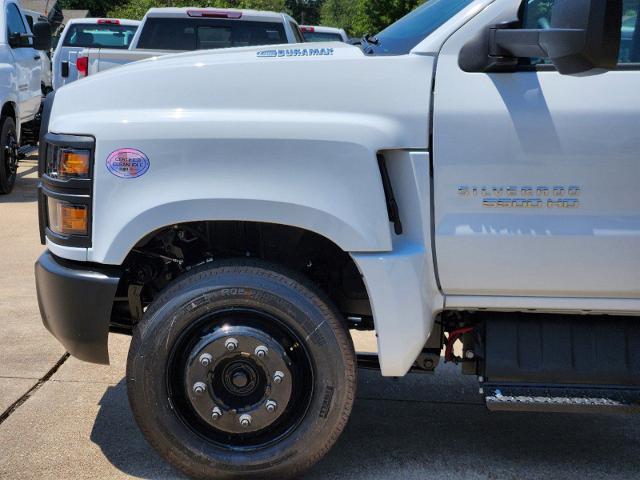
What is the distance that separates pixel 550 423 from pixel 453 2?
2.08 metres

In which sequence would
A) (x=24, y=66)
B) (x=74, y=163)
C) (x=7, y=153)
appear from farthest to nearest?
1. (x=24, y=66)
2. (x=7, y=153)
3. (x=74, y=163)

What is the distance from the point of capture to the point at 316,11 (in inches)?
3767

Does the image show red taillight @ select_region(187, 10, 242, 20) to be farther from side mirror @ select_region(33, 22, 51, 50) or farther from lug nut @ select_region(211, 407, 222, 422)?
lug nut @ select_region(211, 407, 222, 422)

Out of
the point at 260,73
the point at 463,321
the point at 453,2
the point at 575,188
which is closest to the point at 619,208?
the point at 575,188

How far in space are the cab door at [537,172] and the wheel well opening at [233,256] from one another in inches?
21.8

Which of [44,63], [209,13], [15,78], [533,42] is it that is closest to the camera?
[533,42]

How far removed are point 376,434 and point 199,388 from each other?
3.49ft

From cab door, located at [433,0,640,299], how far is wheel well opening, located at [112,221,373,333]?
555mm

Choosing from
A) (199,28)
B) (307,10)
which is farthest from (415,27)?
(307,10)

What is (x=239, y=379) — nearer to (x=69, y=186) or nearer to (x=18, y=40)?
(x=69, y=186)

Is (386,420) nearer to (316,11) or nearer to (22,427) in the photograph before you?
(22,427)

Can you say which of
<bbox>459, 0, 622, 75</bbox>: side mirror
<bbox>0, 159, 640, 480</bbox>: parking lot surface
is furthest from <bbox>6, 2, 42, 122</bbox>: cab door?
<bbox>459, 0, 622, 75</bbox>: side mirror

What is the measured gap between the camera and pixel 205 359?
3.42 metres

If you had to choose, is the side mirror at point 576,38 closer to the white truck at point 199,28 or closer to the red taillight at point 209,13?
the white truck at point 199,28
